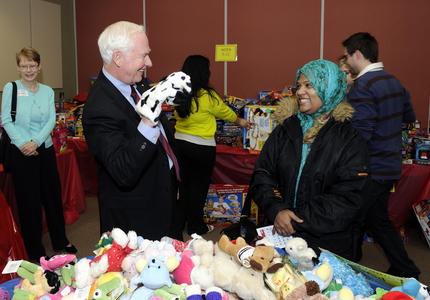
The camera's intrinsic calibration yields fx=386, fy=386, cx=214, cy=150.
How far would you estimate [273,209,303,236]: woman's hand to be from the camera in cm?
148

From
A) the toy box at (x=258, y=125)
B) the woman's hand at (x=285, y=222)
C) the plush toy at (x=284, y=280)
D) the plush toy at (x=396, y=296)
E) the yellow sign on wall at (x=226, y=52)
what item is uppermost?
the yellow sign on wall at (x=226, y=52)

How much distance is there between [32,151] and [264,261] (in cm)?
221

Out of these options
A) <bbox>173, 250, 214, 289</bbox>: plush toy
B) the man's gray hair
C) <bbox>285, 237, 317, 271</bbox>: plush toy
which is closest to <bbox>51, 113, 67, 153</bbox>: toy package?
the man's gray hair

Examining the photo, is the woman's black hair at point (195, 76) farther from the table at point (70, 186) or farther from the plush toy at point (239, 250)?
the plush toy at point (239, 250)

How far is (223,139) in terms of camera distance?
149 inches

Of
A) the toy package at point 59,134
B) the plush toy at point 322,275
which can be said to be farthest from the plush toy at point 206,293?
the toy package at point 59,134

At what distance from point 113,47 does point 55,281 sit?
0.84m

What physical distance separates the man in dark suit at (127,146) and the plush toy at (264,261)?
1.86 feet

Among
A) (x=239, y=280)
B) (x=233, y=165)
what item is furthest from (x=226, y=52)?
(x=239, y=280)

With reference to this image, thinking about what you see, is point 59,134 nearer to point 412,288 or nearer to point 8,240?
point 8,240

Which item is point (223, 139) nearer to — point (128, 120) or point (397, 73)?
point (397, 73)

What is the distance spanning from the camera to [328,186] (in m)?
1.51

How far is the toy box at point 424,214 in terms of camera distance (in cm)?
313

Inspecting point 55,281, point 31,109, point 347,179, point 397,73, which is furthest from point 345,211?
point 397,73
